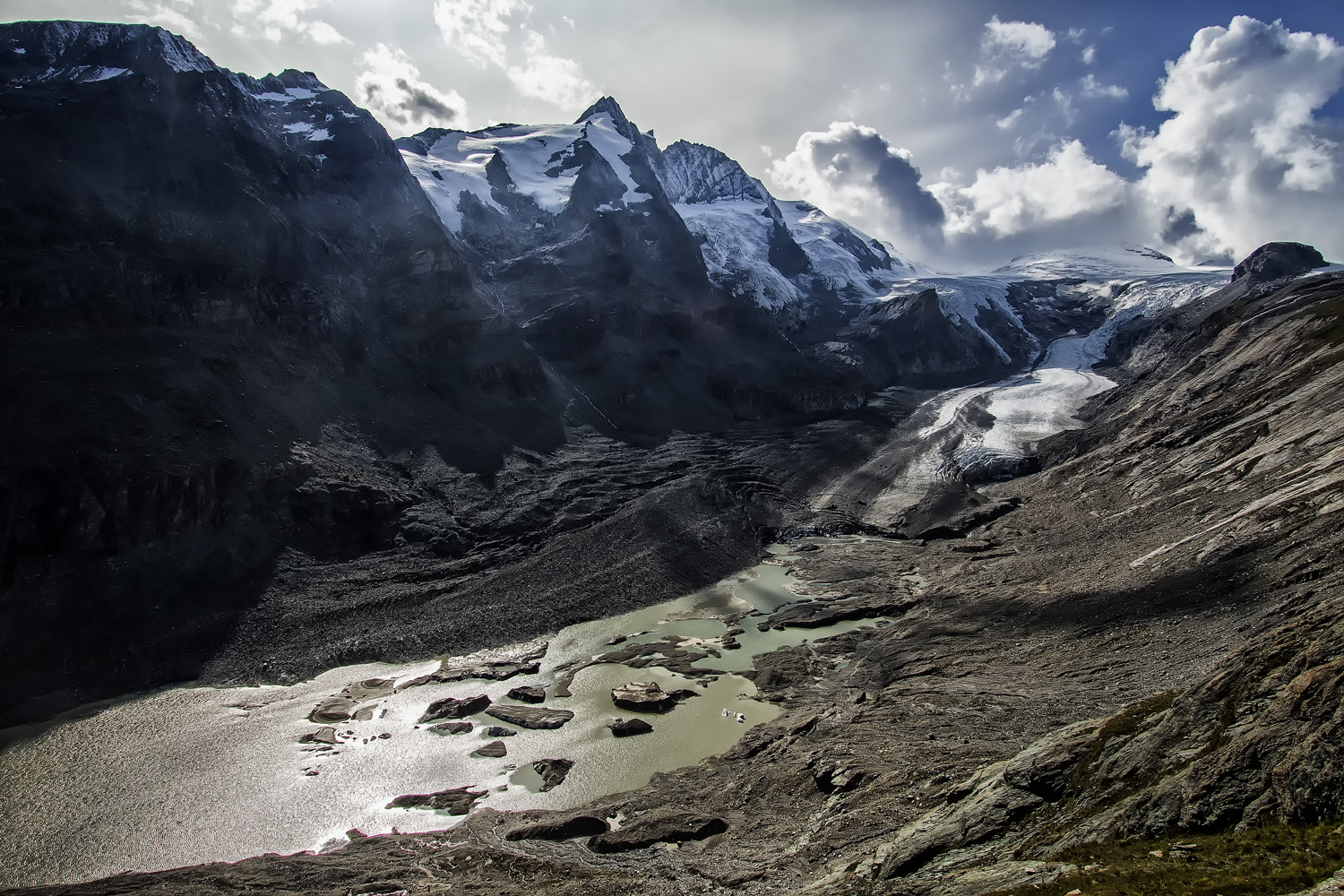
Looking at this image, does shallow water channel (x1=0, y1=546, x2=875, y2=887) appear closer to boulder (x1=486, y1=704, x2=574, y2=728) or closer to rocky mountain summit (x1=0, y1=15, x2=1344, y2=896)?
boulder (x1=486, y1=704, x2=574, y2=728)

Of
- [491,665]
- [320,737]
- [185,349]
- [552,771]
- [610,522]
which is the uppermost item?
[185,349]

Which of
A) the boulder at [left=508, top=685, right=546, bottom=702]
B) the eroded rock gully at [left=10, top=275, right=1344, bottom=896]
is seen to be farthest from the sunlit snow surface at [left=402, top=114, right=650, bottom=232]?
the eroded rock gully at [left=10, top=275, right=1344, bottom=896]

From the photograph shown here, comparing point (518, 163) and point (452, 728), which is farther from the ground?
point (518, 163)

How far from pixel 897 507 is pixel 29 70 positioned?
→ 117130mm

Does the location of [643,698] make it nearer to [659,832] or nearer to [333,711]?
[659,832]

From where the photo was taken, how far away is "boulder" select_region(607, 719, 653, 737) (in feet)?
127

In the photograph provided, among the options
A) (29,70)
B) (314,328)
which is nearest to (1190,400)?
(314,328)

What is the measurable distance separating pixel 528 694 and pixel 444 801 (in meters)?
10.8

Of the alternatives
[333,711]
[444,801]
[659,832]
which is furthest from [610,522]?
[659,832]

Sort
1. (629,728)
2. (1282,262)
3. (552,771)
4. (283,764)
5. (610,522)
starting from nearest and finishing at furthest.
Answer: (552,771), (283,764), (629,728), (610,522), (1282,262)

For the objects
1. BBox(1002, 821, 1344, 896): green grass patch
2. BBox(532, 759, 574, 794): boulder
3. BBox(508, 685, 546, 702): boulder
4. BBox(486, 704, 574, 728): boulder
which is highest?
BBox(1002, 821, 1344, 896): green grass patch

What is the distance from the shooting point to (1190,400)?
253 feet

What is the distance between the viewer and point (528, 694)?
43.1 m

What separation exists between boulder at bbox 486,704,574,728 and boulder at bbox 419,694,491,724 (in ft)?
2.39
